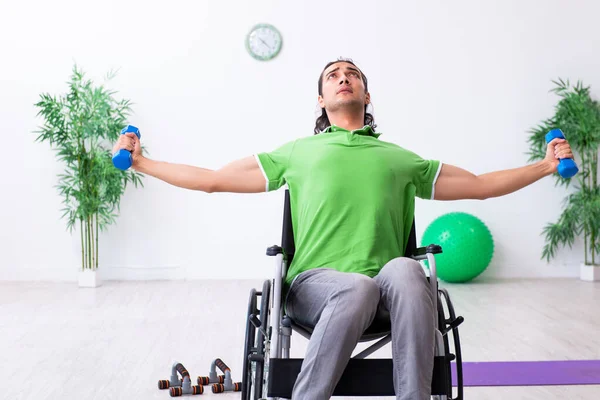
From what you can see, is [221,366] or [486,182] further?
[221,366]

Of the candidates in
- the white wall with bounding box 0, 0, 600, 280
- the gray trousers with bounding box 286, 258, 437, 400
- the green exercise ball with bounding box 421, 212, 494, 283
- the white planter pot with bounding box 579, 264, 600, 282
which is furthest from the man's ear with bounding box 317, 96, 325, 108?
the white planter pot with bounding box 579, 264, 600, 282

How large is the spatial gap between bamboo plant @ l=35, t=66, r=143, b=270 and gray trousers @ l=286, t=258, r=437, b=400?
3524mm

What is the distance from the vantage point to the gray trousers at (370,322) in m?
1.61

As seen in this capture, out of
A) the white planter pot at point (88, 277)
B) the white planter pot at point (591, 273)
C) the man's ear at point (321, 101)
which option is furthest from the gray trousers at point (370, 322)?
the white planter pot at point (591, 273)

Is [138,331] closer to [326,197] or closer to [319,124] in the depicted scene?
[319,124]

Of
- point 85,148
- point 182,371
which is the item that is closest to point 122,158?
point 182,371

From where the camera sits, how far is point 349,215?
1.97 metres

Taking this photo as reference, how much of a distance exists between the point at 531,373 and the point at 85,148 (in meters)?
3.60

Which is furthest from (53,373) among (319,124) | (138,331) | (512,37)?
(512,37)

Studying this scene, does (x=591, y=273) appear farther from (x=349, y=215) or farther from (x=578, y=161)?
(x=349, y=215)

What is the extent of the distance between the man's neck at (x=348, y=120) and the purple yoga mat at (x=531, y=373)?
1068 mm

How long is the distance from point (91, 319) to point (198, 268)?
157 cm

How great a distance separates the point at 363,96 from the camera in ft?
7.47

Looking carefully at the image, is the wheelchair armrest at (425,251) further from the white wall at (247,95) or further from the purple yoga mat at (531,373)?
the white wall at (247,95)
